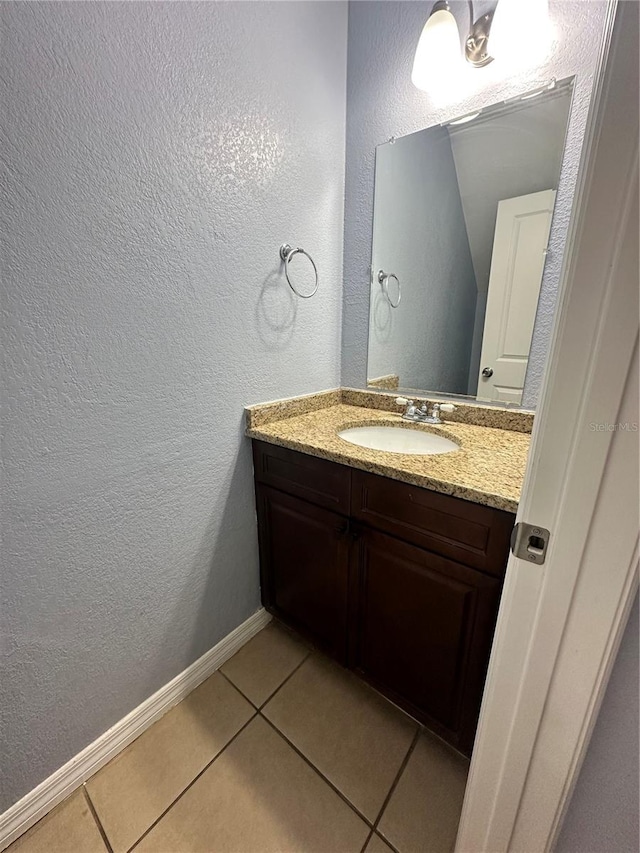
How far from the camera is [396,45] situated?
117 cm

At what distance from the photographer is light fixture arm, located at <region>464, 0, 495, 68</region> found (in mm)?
987

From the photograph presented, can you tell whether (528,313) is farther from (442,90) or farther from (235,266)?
(235,266)

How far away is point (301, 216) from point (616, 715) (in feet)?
4.73

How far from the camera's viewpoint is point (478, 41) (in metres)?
1.01

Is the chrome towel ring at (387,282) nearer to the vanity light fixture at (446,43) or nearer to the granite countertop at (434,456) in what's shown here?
the granite countertop at (434,456)

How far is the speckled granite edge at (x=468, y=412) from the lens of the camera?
1152 millimetres

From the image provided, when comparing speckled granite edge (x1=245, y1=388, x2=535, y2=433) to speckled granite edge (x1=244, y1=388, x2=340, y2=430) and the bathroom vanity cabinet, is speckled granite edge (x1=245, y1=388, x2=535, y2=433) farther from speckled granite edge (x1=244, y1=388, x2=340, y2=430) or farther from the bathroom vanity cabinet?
the bathroom vanity cabinet

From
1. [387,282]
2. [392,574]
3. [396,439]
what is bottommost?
[392,574]

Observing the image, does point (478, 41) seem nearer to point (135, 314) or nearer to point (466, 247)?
point (466, 247)

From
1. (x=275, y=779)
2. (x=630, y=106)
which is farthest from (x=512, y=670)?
(x=275, y=779)

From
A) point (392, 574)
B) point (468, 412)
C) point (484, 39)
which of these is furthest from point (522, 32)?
point (392, 574)

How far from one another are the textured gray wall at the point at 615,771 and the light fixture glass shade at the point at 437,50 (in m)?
1.48

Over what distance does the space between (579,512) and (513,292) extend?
0.95m

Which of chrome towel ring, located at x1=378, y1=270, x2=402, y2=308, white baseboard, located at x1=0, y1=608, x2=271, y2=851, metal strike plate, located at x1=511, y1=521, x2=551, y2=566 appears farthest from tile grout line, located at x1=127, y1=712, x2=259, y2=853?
chrome towel ring, located at x1=378, y1=270, x2=402, y2=308
